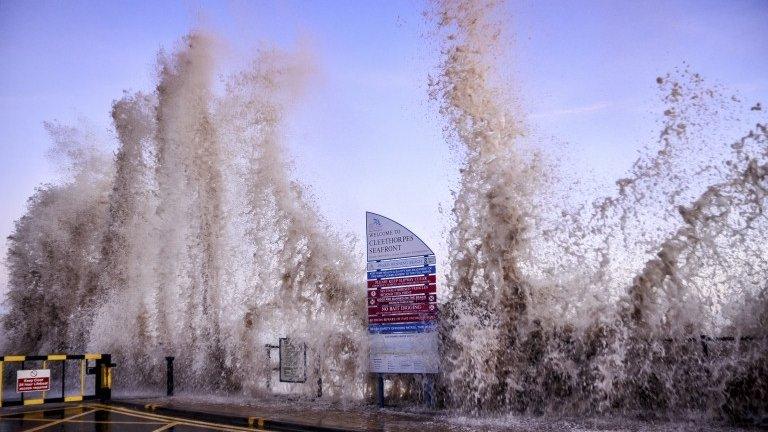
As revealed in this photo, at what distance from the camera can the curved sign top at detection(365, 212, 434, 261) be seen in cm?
1199

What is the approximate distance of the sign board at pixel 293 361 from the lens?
14.5 meters

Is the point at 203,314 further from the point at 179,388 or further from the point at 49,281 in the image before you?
the point at 49,281

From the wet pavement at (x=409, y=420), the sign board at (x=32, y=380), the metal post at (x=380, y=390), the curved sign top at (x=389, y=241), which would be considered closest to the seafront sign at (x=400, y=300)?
the curved sign top at (x=389, y=241)

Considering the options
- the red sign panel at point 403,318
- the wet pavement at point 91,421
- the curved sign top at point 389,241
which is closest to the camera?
the wet pavement at point 91,421

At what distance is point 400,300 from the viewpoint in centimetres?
1198

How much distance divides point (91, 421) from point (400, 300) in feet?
20.9

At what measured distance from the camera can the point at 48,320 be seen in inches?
1220

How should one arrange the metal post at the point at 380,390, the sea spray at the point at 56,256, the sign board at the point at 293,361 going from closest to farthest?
1. the metal post at the point at 380,390
2. the sign board at the point at 293,361
3. the sea spray at the point at 56,256

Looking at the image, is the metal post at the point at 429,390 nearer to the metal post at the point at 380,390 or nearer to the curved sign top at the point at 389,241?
the metal post at the point at 380,390

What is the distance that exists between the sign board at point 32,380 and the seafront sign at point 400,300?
7879 mm

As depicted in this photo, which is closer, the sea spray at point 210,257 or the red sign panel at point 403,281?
the red sign panel at point 403,281

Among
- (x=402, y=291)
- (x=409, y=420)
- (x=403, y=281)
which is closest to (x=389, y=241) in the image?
(x=403, y=281)

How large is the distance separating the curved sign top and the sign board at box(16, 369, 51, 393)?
8.18 metres

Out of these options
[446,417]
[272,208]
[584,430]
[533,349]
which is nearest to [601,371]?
[533,349]
